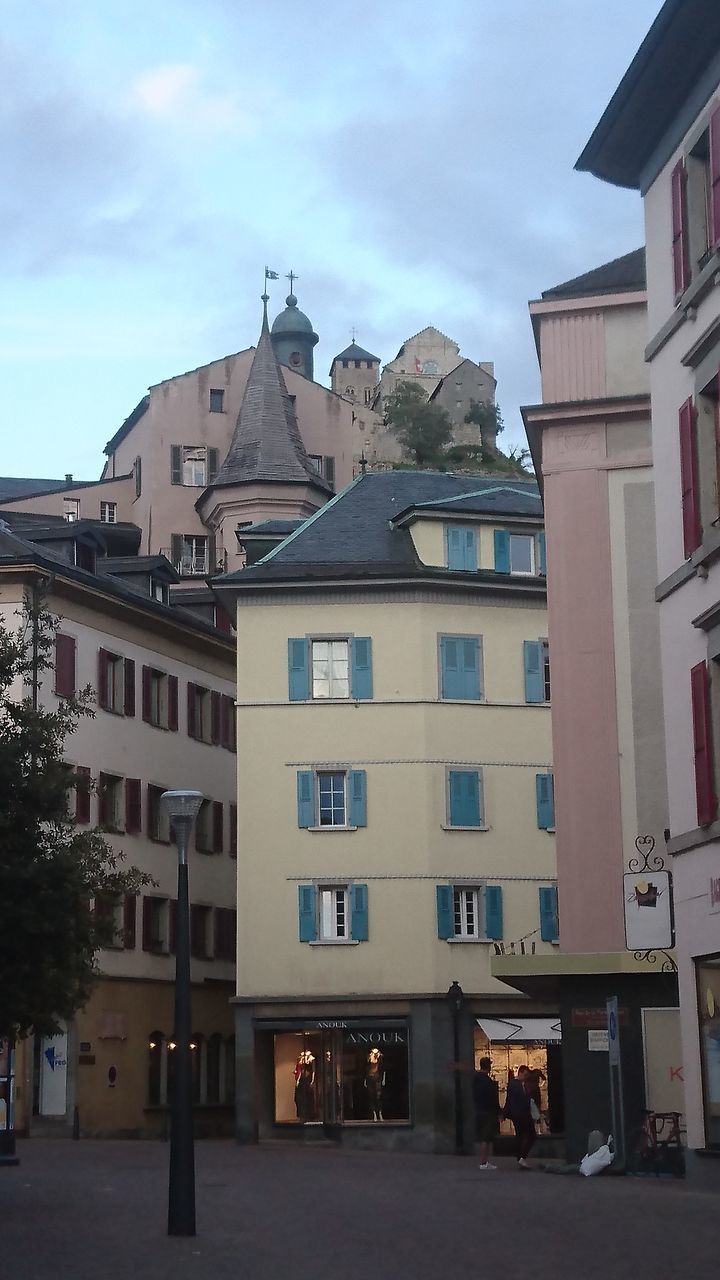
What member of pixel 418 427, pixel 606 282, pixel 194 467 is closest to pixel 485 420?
pixel 418 427

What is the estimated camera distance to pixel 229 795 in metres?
56.5

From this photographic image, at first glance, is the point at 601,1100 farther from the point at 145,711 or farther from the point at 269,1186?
the point at 145,711

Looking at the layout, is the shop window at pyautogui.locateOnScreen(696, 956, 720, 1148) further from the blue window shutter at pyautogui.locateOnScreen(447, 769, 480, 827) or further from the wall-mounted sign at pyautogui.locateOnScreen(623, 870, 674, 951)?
the blue window shutter at pyautogui.locateOnScreen(447, 769, 480, 827)

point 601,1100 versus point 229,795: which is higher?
point 229,795

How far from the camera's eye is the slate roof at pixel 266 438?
8344cm

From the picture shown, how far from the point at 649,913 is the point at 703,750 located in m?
4.60

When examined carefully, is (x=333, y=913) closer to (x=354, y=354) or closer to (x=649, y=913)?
(x=649, y=913)

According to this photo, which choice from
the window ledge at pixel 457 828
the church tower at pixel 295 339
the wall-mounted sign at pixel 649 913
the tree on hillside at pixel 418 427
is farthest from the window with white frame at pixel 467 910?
the church tower at pixel 295 339

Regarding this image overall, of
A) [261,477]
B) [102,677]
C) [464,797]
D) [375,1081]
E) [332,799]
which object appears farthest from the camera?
[261,477]

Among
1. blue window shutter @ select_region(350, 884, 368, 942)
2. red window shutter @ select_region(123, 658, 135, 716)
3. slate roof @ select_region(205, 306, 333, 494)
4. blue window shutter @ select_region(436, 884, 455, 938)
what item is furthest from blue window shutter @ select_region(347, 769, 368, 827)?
slate roof @ select_region(205, 306, 333, 494)

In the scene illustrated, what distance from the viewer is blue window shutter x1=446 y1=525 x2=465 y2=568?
4756cm

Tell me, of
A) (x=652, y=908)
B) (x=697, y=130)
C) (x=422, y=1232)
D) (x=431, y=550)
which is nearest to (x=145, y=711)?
(x=431, y=550)

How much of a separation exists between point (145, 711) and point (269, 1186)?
27.1 m

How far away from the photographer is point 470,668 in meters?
47.0
